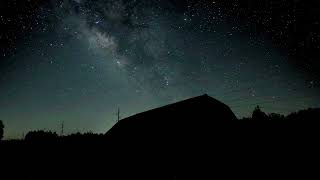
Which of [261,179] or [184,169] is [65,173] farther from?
[261,179]

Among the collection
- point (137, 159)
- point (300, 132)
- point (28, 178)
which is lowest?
point (28, 178)

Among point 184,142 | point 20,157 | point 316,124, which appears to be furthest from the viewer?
point 20,157

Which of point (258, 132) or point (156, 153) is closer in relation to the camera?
point (156, 153)

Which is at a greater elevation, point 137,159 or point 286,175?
point 137,159

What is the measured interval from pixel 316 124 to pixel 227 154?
8126mm

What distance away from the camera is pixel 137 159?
1522 centimetres

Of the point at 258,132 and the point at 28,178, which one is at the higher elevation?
the point at 258,132

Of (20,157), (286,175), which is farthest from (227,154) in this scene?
(20,157)

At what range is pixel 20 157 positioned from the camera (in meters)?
25.5

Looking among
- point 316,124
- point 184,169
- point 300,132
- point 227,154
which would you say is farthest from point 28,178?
point 316,124

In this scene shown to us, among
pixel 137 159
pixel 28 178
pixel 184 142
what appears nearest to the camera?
pixel 184 142

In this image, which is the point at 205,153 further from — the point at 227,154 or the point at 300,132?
the point at 300,132

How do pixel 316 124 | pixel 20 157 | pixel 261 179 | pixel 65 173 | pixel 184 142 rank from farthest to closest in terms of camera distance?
1. pixel 20 157
2. pixel 65 173
3. pixel 316 124
4. pixel 184 142
5. pixel 261 179

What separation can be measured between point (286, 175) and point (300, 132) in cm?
541
